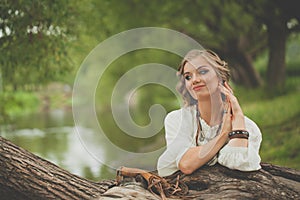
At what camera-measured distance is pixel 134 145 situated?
1553cm

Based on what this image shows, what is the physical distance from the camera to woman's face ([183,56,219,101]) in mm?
3963

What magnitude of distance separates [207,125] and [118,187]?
0.82 meters

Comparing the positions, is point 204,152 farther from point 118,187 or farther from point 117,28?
point 117,28

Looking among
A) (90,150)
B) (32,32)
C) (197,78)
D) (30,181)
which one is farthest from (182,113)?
(90,150)

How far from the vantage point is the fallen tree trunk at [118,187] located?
4.01 metres

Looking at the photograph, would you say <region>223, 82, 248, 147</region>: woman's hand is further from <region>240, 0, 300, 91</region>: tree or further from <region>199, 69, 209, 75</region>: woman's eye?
<region>240, 0, 300, 91</region>: tree

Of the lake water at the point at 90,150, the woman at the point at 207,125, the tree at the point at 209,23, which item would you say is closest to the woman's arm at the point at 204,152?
the woman at the point at 207,125

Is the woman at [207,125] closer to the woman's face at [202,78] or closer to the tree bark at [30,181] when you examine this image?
the woman's face at [202,78]

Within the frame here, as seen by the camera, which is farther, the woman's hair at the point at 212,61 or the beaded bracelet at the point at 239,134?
the woman's hair at the point at 212,61

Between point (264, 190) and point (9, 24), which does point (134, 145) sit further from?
point (264, 190)

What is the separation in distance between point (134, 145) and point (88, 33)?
5108mm

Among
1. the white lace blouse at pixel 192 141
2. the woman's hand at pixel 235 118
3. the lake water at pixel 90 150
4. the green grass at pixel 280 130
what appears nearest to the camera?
the woman's hand at pixel 235 118

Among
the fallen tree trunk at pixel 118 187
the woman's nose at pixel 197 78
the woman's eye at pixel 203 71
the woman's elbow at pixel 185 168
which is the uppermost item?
the woman's eye at pixel 203 71

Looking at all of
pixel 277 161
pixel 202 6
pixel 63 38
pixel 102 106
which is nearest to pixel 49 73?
pixel 63 38
